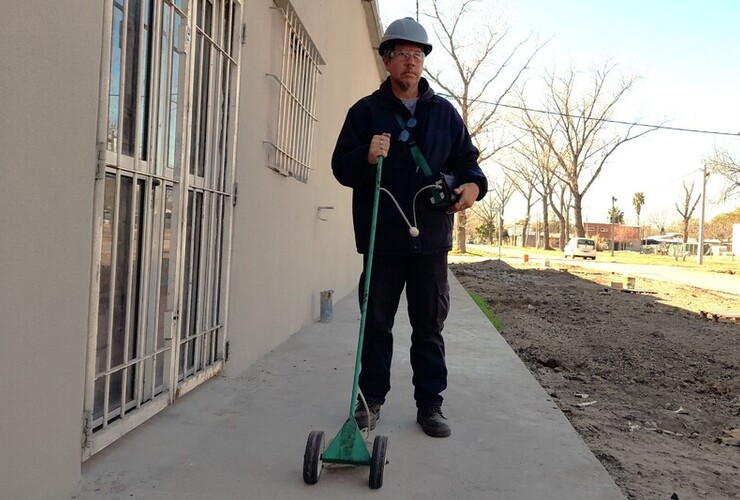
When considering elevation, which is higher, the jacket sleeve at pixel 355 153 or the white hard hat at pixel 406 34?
the white hard hat at pixel 406 34

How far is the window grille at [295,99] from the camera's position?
4836 mm

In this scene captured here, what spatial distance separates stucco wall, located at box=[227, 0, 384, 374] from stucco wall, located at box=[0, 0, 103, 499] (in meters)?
1.86

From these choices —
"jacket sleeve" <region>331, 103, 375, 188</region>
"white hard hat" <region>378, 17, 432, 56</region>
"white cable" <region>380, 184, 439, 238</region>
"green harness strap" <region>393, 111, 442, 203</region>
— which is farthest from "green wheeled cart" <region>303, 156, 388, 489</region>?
"white hard hat" <region>378, 17, 432, 56</region>

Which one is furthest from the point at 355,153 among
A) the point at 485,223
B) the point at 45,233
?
the point at 485,223

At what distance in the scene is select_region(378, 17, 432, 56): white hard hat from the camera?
114 inches

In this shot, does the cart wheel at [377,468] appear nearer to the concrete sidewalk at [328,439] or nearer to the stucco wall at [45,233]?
the concrete sidewalk at [328,439]

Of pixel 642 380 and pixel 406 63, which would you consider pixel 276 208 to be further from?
pixel 642 380

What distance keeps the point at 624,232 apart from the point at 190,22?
10463cm

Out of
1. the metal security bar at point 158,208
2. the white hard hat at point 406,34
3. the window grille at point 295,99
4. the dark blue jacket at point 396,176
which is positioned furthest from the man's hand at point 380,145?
the window grille at point 295,99

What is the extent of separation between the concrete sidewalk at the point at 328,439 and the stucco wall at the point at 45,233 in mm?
402

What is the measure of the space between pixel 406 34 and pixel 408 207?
79cm

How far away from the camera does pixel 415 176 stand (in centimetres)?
301

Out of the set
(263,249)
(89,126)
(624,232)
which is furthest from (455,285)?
(624,232)

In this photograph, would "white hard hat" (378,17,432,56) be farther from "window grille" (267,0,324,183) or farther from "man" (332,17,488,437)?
"window grille" (267,0,324,183)
